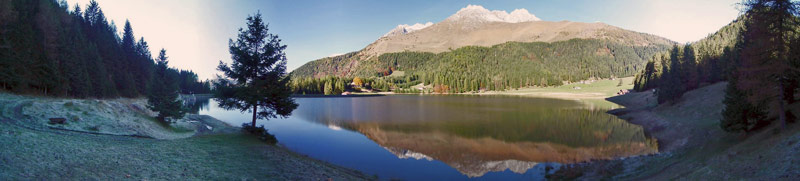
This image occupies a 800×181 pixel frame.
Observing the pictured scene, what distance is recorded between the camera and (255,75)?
2216cm

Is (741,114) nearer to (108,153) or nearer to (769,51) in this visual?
(769,51)

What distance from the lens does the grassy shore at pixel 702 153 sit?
894 centimetres

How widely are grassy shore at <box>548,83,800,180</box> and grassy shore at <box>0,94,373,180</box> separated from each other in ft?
43.4

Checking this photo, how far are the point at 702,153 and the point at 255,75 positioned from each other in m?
27.9

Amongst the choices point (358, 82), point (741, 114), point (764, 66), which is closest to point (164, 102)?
point (764, 66)

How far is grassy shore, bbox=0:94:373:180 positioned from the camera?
8.05m

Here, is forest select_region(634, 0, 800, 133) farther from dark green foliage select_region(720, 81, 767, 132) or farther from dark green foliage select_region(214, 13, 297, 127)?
dark green foliage select_region(214, 13, 297, 127)

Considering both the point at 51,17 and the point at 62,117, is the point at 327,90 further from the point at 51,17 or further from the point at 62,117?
the point at 62,117

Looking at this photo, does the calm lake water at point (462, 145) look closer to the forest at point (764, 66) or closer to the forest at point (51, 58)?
the forest at point (764, 66)

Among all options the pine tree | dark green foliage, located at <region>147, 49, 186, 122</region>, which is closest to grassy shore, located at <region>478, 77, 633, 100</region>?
the pine tree

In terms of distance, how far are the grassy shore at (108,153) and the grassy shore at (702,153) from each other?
1323 centimetres

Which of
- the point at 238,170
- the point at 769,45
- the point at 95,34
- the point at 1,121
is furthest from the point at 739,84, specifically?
the point at 95,34

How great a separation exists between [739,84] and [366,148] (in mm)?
22709

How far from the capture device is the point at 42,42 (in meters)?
33.7
